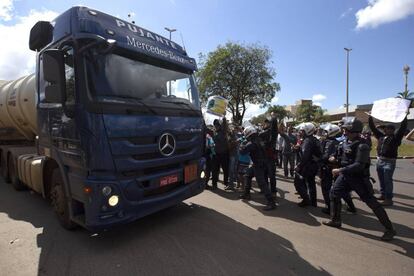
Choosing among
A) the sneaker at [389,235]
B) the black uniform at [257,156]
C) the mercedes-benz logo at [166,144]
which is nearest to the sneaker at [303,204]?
the black uniform at [257,156]

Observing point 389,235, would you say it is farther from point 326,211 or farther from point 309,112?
point 309,112

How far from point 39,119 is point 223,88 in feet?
81.4

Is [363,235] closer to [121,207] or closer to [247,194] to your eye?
[247,194]

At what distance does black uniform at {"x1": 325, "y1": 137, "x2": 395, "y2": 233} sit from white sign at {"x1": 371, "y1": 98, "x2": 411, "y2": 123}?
85cm

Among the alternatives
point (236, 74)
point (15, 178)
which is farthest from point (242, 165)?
point (236, 74)

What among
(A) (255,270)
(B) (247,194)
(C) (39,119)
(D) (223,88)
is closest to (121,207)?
(A) (255,270)

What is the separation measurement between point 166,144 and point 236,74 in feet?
83.2

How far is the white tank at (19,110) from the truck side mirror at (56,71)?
81.2 inches

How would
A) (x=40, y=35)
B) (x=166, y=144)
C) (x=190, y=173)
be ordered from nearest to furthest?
(x=166, y=144) → (x=40, y=35) → (x=190, y=173)

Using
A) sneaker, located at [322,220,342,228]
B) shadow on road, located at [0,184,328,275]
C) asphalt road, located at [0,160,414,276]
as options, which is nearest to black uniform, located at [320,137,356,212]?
asphalt road, located at [0,160,414,276]

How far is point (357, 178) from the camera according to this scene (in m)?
4.47

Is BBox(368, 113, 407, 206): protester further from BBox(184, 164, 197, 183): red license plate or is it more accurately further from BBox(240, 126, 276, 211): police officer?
BBox(184, 164, 197, 183): red license plate

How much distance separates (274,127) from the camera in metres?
6.72

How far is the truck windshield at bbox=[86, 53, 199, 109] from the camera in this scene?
12.2 feet
